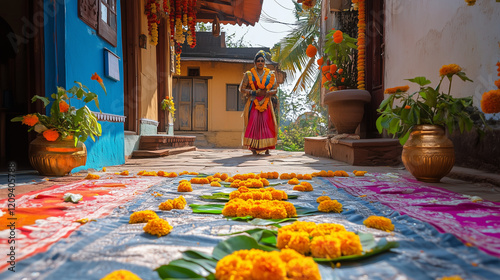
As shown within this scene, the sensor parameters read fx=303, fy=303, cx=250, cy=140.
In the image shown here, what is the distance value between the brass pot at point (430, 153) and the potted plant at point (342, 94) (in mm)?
2300

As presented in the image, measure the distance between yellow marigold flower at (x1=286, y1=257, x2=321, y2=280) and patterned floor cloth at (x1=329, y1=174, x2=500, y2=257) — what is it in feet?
1.78

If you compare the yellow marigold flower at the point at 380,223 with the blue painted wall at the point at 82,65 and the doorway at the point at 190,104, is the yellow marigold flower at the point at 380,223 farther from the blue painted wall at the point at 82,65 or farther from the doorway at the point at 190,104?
the doorway at the point at 190,104

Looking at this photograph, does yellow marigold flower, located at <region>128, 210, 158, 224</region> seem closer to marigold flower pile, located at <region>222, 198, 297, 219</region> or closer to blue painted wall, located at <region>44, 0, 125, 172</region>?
marigold flower pile, located at <region>222, 198, 297, 219</region>

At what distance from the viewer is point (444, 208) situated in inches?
54.3

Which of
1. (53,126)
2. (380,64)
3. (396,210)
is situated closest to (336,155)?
(380,64)

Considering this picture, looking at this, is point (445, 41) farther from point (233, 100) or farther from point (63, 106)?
point (233, 100)

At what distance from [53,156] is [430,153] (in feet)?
9.51

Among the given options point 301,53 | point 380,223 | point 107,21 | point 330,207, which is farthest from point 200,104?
point 380,223

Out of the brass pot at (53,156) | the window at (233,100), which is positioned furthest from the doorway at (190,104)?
the brass pot at (53,156)

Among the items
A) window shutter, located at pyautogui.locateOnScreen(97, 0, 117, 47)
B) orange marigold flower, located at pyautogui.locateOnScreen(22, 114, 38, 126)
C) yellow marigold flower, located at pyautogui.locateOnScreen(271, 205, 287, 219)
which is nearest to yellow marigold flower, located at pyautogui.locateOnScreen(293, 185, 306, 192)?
yellow marigold flower, located at pyautogui.locateOnScreen(271, 205, 287, 219)

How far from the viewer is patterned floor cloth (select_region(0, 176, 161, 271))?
0.96 meters

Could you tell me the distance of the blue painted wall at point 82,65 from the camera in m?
2.78

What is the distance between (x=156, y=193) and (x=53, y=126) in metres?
1.35

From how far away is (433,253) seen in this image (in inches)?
34.3
